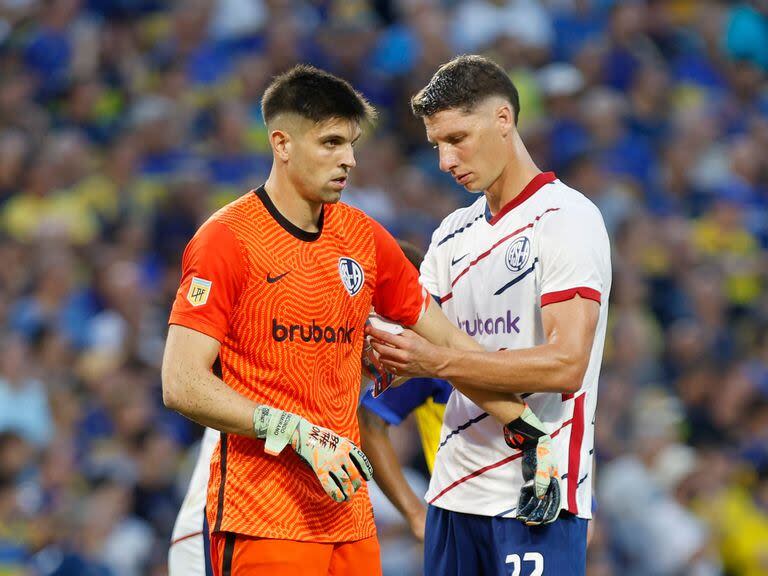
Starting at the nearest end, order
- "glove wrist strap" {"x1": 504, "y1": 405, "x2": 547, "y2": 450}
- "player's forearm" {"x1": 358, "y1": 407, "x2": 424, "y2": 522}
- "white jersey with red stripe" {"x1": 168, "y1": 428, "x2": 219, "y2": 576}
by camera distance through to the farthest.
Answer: "glove wrist strap" {"x1": 504, "y1": 405, "x2": 547, "y2": 450} < "white jersey with red stripe" {"x1": 168, "y1": 428, "x2": 219, "y2": 576} < "player's forearm" {"x1": 358, "y1": 407, "x2": 424, "y2": 522}

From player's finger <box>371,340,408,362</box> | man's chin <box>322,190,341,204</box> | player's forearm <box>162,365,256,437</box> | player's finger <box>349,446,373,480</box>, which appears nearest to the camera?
player's forearm <box>162,365,256,437</box>

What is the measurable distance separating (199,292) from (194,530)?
1.55m

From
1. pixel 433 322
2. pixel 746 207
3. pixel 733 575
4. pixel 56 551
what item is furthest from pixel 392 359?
pixel 746 207

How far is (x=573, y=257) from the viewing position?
4.48 m

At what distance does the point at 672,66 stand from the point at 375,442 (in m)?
8.86

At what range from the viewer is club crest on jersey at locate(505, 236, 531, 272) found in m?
4.64

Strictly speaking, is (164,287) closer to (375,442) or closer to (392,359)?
(375,442)

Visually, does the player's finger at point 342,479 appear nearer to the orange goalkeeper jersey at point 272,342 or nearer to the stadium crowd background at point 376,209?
the orange goalkeeper jersey at point 272,342

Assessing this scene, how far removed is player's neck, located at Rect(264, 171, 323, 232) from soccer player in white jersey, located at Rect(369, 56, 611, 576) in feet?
1.50

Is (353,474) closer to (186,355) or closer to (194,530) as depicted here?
(186,355)

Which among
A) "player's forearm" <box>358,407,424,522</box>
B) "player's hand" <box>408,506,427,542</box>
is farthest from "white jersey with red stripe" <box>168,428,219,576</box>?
"player's hand" <box>408,506,427,542</box>

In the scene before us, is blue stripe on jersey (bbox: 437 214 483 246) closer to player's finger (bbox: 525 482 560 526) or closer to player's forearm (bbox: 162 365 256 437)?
player's finger (bbox: 525 482 560 526)

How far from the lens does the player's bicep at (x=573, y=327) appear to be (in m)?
4.40

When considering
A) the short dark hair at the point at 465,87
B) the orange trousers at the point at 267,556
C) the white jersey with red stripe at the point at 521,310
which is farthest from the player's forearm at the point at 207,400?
the short dark hair at the point at 465,87
